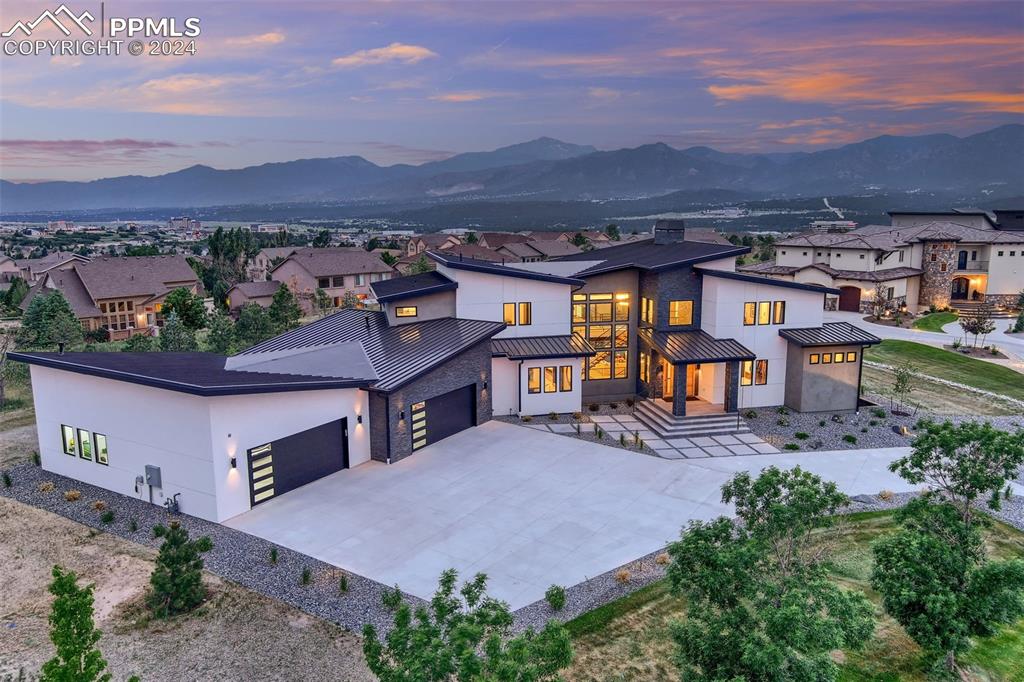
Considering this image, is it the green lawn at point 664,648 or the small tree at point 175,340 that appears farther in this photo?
the small tree at point 175,340

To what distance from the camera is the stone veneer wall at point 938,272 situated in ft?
196

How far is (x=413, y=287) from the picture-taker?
30219 mm

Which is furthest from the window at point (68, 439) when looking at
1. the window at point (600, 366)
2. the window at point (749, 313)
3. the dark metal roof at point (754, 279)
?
the window at point (749, 313)

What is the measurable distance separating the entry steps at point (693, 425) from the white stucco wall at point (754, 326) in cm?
195

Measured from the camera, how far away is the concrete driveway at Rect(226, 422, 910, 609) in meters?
16.8

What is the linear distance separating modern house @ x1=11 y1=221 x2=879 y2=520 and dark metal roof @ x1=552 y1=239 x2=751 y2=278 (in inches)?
6.0

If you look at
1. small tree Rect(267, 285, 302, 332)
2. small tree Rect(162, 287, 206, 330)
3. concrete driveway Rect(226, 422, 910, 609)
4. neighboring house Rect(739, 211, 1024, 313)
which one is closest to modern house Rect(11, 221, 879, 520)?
concrete driveway Rect(226, 422, 910, 609)

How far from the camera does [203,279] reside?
79438mm

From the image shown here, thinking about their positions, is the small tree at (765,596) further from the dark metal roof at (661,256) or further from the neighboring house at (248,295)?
the neighboring house at (248,295)

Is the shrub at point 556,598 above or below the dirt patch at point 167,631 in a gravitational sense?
above

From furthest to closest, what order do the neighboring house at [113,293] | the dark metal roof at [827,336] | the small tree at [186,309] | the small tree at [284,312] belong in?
the neighboring house at [113,293]
the small tree at [186,309]
the small tree at [284,312]
the dark metal roof at [827,336]

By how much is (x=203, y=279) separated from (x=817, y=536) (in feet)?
258

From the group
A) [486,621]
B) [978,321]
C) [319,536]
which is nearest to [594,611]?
[486,621]

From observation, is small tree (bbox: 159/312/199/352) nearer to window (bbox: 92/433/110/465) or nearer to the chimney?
window (bbox: 92/433/110/465)
